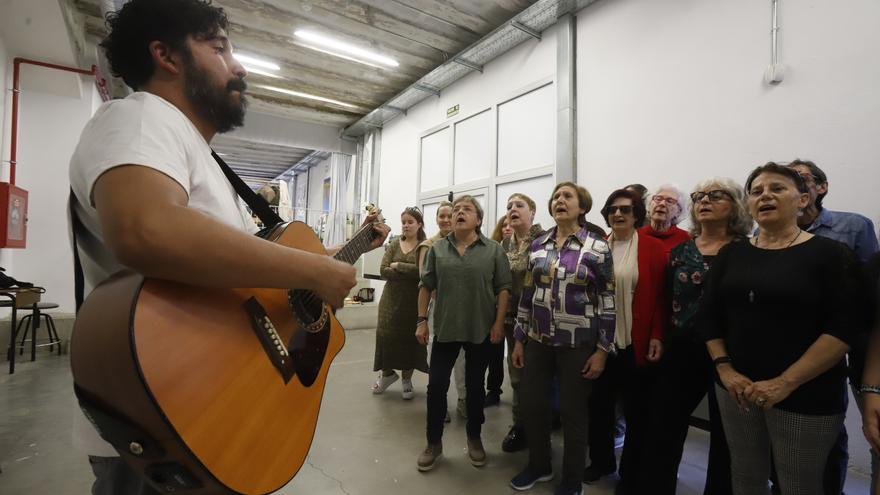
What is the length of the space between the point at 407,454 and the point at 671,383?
1.61 metres

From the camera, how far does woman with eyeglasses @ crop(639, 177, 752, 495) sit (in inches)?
78.4

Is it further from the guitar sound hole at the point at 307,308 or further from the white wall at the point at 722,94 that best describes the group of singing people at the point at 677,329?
the guitar sound hole at the point at 307,308

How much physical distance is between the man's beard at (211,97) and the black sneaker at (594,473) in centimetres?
254

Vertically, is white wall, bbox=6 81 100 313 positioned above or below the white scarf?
above

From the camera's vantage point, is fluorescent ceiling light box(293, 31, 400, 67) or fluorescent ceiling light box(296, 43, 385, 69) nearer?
fluorescent ceiling light box(293, 31, 400, 67)

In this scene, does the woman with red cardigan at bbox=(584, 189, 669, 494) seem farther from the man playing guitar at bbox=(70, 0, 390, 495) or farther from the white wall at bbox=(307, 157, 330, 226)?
the white wall at bbox=(307, 157, 330, 226)

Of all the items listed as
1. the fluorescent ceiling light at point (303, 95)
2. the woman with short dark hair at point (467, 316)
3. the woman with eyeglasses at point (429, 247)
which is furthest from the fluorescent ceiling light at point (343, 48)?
the woman with short dark hair at point (467, 316)

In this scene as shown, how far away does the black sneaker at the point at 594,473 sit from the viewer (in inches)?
91.9

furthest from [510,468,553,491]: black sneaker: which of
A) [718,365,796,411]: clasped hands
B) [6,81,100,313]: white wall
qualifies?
[6,81,100,313]: white wall

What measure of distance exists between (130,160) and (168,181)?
0.06 m

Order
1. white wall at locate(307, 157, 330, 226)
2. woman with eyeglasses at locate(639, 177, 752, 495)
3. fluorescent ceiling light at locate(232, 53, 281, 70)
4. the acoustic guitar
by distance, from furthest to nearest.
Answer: white wall at locate(307, 157, 330, 226)
fluorescent ceiling light at locate(232, 53, 281, 70)
woman with eyeglasses at locate(639, 177, 752, 495)
the acoustic guitar

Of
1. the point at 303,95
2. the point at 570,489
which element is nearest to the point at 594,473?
the point at 570,489

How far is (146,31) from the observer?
0.90m

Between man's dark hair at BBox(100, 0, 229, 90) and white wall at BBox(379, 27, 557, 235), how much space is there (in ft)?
15.5
